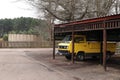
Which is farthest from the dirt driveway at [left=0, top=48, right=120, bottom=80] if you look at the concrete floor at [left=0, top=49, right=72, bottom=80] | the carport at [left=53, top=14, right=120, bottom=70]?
the carport at [left=53, top=14, right=120, bottom=70]

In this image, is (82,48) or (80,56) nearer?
(82,48)

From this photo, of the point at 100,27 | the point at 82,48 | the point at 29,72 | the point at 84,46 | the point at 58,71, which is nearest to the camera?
the point at 29,72

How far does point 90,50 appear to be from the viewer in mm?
27125

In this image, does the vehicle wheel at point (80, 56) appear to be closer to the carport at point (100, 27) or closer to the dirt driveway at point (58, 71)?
the carport at point (100, 27)

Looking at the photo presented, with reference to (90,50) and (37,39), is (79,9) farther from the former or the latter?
(37,39)

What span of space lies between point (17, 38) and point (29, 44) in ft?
22.1

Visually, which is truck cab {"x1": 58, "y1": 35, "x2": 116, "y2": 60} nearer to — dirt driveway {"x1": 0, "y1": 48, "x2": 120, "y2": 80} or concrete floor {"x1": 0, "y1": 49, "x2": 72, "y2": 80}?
dirt driveway {"x1": 0, "y1": 48, "x2": 120, "y2": 80}

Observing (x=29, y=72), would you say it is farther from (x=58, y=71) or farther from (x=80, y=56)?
(x=80, y=56)

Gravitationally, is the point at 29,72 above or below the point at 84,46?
below

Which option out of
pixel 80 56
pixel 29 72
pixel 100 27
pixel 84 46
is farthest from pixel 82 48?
pixel 29 72

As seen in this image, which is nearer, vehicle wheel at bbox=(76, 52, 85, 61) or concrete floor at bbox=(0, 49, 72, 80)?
concrete floor at bbox=(0, 49, 72, 80)

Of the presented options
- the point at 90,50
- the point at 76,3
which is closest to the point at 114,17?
the point at 90,50

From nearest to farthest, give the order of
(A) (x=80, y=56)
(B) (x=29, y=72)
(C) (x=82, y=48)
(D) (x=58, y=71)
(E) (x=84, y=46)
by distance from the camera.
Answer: (B) (x=29, y=72) → (D) (x=58, y=71) → (C) (x=82, y=48) → (E) (x=84, y=46) → (A) (x=80, y=56)

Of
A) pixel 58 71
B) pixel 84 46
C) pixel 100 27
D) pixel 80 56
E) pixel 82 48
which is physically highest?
pixel 100 27
